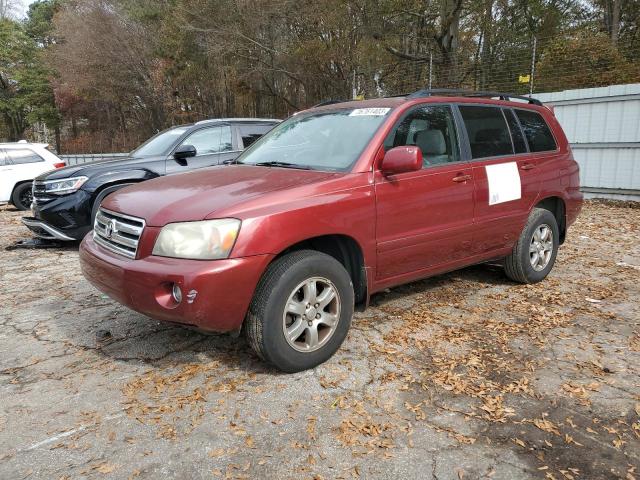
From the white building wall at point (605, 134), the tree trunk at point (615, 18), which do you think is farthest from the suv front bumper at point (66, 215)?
the tree trunk at point (615, 18)

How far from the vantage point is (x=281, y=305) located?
9.68ft

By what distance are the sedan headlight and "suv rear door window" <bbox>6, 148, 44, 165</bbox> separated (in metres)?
10.2

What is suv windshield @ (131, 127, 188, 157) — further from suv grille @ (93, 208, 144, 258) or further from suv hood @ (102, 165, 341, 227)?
suv grille @ (93, 208, 144, 258)

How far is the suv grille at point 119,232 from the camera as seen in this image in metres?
3.06

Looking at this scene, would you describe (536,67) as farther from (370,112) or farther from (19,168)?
(19,168)

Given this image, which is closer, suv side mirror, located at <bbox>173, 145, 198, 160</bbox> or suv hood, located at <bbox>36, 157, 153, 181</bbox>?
suv side mirror, located at <bbox>173, 145, 198, 160</bbox>

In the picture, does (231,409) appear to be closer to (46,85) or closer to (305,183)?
(305,183)

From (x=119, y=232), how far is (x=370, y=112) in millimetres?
2045

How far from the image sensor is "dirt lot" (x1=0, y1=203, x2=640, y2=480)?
2357 mm

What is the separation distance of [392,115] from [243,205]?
1.48m

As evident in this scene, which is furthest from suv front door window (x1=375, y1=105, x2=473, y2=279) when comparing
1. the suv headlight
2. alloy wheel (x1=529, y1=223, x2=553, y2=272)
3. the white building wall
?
the white building wall

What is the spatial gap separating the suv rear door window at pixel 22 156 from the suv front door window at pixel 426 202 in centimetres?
1028

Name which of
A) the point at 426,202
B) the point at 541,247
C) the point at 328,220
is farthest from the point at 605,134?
the point at 328,220

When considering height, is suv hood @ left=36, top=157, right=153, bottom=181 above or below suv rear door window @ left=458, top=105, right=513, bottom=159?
below
